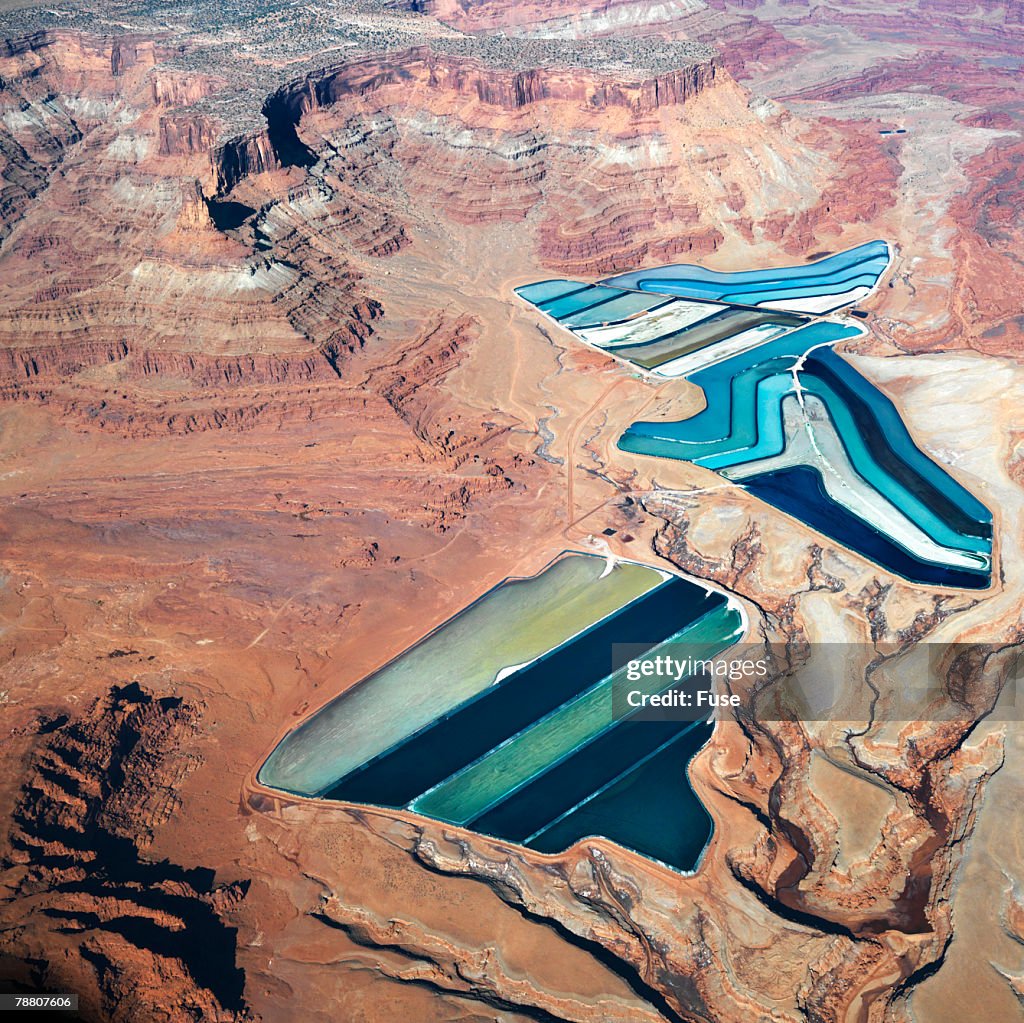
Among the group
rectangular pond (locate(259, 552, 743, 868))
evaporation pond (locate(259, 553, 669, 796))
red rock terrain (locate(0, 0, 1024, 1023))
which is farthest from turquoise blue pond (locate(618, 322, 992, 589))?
evaporation pond (locate(259, 553, 669, 796))

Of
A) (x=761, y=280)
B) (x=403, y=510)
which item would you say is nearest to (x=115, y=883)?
(x=403, y=510)

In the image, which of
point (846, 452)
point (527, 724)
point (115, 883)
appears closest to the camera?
point (115, 883)

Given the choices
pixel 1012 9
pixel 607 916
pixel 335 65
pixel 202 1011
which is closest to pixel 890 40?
pixel 1012 9

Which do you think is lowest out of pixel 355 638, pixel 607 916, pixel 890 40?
pixel 607 916

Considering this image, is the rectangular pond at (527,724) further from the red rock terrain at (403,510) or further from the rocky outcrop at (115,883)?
the rocky outcrop at (115,883)

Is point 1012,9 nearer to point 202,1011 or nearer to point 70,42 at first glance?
point 70,42

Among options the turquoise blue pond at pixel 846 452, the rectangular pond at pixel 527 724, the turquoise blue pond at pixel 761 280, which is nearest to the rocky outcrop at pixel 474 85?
the turquoise blue pond at pixel 761 280

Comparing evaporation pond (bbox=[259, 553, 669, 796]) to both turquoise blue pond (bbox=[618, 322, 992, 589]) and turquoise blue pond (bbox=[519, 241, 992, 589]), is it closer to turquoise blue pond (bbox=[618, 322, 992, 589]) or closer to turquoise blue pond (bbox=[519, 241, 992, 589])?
turquoise blue pond (bbox=[618, 322, 992, 589])

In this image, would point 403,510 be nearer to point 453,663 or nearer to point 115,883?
point 453,663
